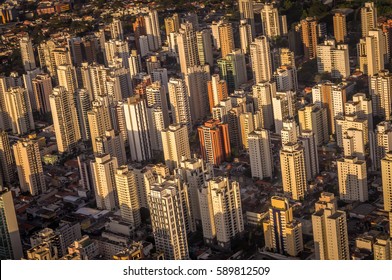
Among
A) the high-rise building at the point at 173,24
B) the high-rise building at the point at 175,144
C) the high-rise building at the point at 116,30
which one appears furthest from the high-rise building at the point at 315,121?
the high-rise building at the point at 116,30

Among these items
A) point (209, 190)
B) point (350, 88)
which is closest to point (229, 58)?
point (350, 88)

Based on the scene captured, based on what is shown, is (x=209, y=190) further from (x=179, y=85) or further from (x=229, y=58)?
(x=229, y=58)

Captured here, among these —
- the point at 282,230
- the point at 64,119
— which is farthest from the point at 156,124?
the point at 282,230

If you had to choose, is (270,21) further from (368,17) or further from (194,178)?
(194,178)

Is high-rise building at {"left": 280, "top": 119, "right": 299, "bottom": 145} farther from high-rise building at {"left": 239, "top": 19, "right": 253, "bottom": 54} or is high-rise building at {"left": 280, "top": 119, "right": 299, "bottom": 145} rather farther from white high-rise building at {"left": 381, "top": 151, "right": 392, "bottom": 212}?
high-rise building at {"left": 239, "top": 19, "right": 253, "bottom": 54}

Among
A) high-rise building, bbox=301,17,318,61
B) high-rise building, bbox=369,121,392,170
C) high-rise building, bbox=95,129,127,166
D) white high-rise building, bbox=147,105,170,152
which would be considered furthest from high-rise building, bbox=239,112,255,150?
high-rise building, bbox=301,17,318,61

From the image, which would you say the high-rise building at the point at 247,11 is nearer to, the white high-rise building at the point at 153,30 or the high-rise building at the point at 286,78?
the white high-rise building at the point at 153,30
